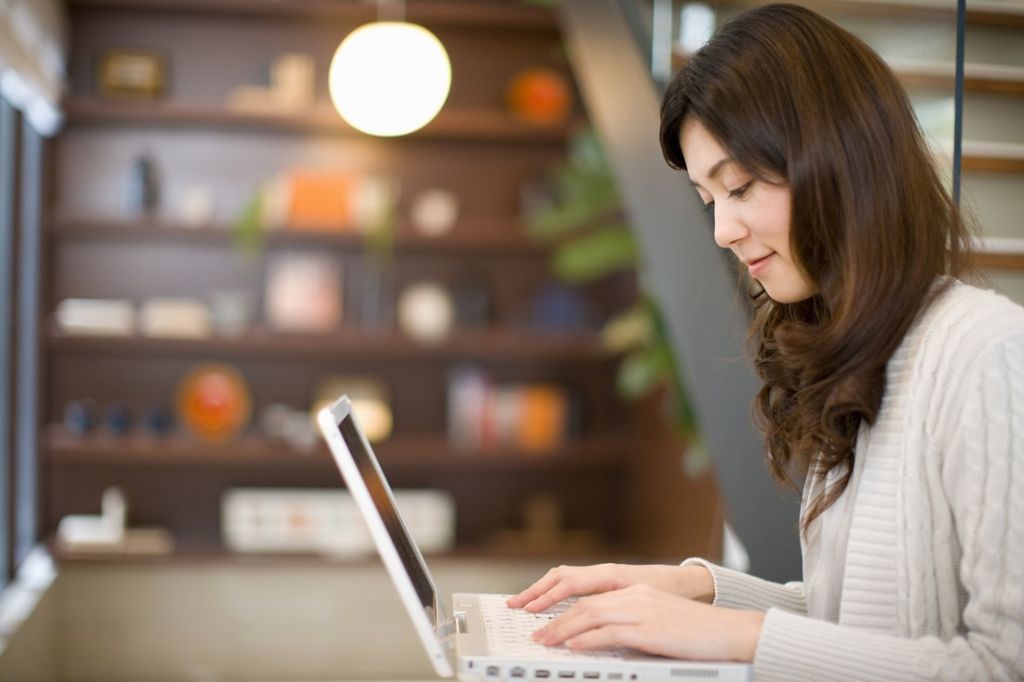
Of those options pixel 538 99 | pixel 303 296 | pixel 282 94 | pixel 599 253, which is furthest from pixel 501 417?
pixel 282 94

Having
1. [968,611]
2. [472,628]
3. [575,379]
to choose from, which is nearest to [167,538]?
[575,379]

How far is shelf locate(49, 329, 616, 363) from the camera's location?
15.2 ft

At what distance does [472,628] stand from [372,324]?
380cm

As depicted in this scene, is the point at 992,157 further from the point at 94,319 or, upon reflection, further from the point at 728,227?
the point at 94,319

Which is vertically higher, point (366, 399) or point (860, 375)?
point (860, 375)

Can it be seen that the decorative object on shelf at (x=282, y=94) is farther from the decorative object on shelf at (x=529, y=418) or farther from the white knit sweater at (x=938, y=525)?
the white knit sweater at (x=938, y=525)

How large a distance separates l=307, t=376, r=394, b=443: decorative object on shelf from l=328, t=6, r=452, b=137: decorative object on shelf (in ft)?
3.93

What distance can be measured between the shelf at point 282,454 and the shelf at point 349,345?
36 cm

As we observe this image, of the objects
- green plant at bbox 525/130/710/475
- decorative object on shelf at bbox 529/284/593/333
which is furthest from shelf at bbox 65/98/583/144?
green plant at bbox 525/130/710/475

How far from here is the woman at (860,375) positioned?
102 centimetres

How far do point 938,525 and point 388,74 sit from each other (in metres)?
3.37

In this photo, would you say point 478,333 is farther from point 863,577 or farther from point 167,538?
point 863,577

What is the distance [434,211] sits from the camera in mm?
4883

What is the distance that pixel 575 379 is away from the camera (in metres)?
5.09
